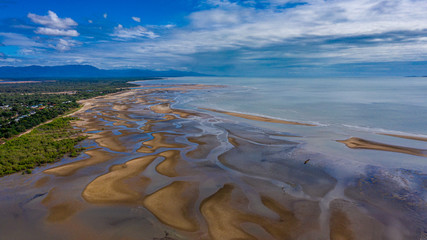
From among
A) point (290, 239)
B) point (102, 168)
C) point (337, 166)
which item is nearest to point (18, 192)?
point (102, 168)

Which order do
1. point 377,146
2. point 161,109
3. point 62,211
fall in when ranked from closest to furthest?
point 62,211, point 377,146, point 161,109

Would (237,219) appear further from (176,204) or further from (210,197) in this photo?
(176,204)

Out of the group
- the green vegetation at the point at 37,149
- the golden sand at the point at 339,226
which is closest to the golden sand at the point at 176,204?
the golden sand at the point at 339,226

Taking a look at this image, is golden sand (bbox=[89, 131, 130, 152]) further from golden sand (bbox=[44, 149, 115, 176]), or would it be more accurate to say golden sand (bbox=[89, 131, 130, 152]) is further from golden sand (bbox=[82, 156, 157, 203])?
golden sand (bbox=[82, 156, 157, 203])

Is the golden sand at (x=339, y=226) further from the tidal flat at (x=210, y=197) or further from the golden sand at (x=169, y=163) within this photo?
the golden sand at (x=169, y=163)

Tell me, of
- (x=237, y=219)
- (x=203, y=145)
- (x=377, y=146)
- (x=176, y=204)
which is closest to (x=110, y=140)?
(x=203, y=145)

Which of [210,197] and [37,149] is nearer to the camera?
[210,197]

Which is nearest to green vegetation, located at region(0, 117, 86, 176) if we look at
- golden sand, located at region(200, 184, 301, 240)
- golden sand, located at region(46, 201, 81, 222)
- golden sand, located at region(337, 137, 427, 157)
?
golden sand, located at region(46, 201, 81, 222)
